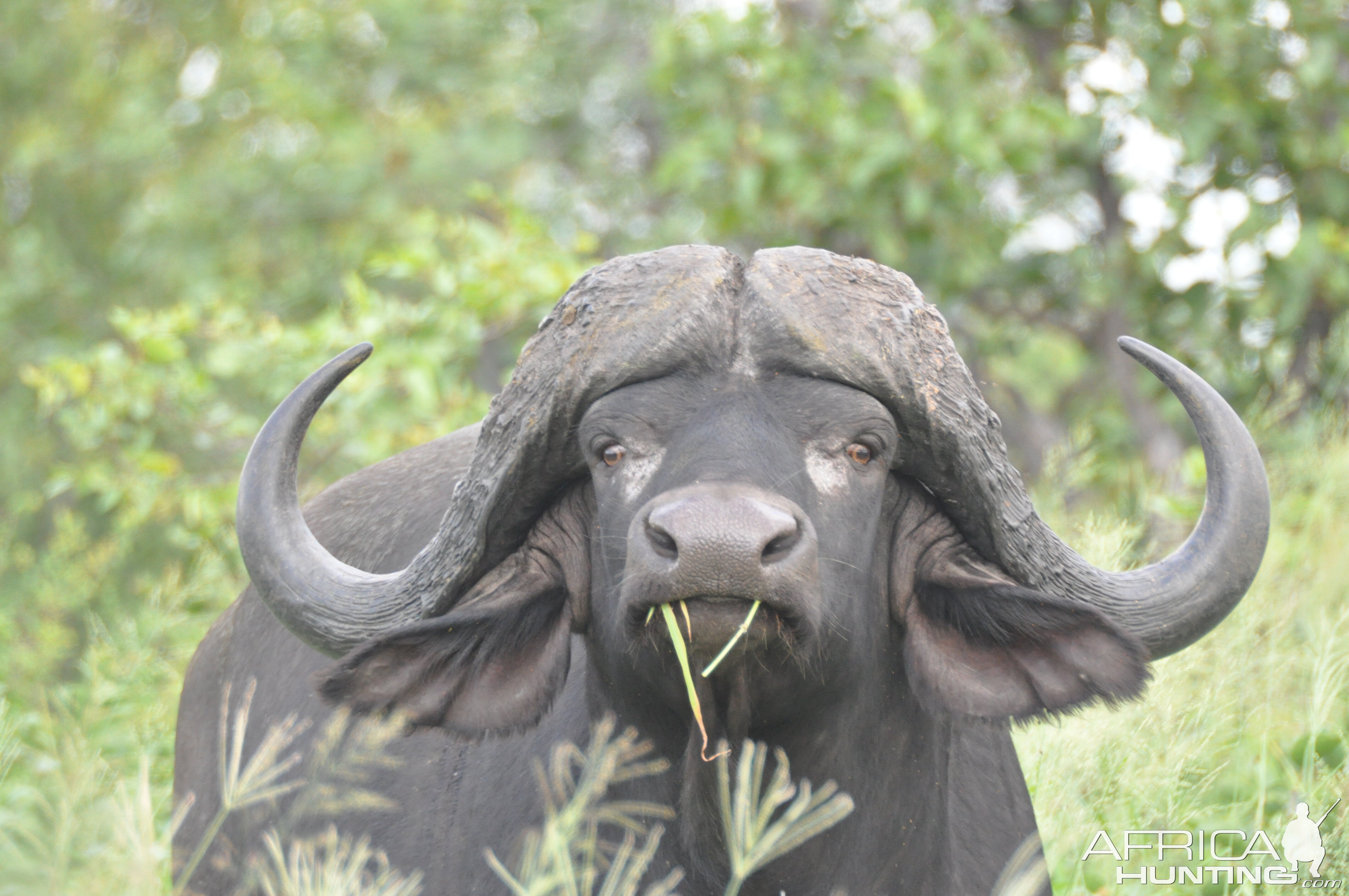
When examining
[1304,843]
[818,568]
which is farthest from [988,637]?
[1304,843]

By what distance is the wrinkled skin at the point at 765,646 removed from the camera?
224 centimetres

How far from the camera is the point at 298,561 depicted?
2824 millimetres

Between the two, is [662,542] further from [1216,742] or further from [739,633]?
[1216,742]

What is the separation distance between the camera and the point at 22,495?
278 inches

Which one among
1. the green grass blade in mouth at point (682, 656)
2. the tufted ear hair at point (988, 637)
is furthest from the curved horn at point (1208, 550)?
the green grass blade in mouth at point (682, 656)

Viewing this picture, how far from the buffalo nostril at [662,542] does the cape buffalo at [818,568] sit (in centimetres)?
7

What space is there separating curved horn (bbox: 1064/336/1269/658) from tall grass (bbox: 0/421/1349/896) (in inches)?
11.2

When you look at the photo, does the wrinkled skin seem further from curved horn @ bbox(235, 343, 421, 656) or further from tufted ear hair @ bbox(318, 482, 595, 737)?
curved horn @ bbox(235, 343, 421, 656)

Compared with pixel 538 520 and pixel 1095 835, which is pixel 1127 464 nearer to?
pixel 1095 835

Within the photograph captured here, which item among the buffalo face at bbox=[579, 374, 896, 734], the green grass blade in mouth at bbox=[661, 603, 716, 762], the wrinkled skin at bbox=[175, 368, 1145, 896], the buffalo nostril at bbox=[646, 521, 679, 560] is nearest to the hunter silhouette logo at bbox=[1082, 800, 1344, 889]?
the wrinkled skin at bbox=[175, 368, 1145, 896]

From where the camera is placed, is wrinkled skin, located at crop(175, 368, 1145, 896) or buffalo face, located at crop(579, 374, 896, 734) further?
wrinkled skin, located at crop(175, 368, 1145, 896)

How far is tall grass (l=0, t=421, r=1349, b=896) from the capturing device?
3.36 meters

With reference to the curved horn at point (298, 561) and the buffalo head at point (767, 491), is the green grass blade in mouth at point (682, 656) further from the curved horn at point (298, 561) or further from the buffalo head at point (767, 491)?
the curved horn at point (298, 561)

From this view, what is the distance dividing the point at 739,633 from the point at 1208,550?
1041 mm
